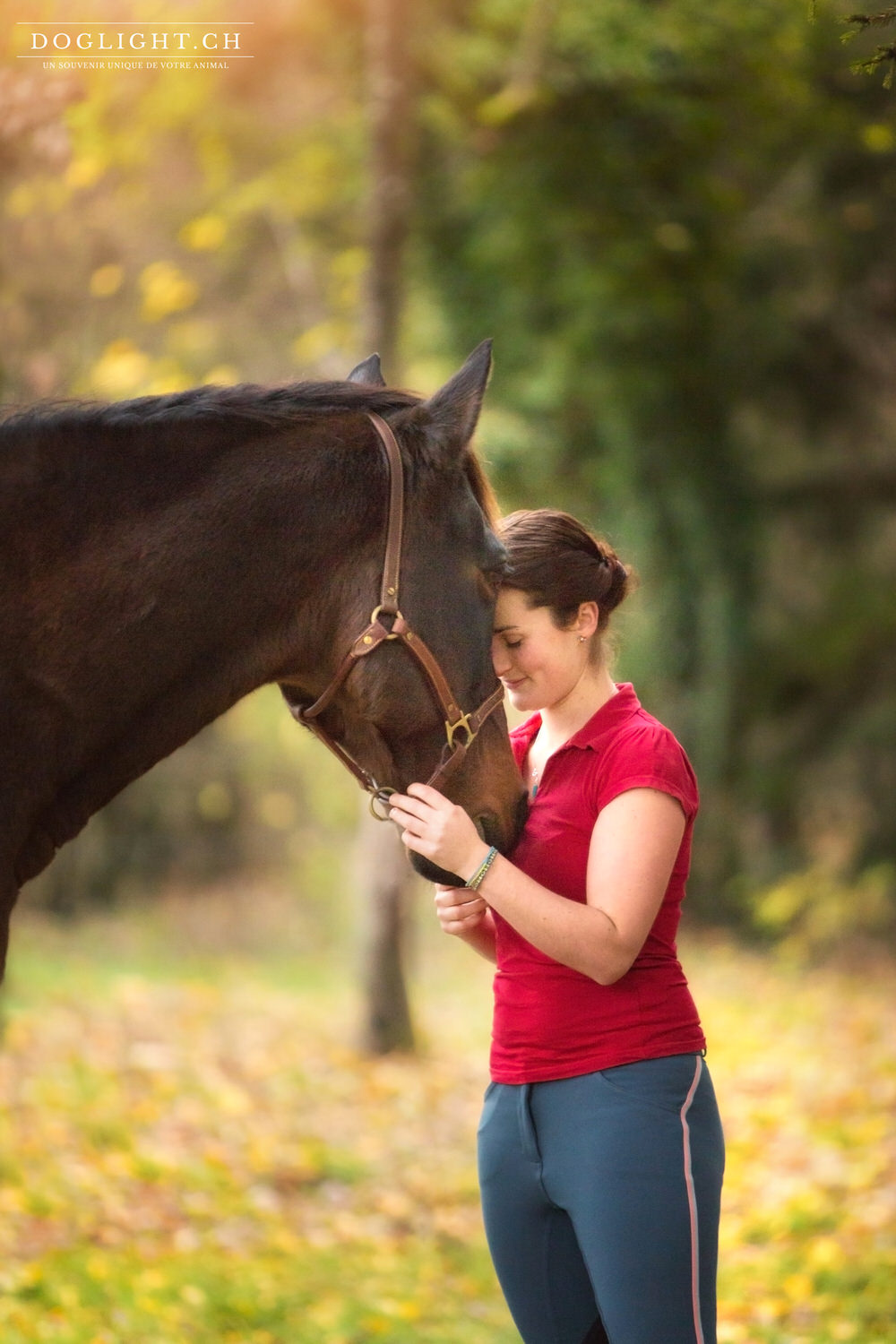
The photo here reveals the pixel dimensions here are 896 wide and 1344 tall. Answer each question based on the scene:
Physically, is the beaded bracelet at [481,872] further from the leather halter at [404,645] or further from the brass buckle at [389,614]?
the brass buckle at [389,614]

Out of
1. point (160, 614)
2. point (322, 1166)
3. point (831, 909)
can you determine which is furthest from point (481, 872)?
point (831, 909)

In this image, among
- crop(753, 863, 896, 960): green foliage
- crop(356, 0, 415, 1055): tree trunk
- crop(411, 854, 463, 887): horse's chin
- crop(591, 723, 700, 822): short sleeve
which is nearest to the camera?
crop(591, 723, 700, 822): short sleeve

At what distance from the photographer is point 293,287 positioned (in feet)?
32.5

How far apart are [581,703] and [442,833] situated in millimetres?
466

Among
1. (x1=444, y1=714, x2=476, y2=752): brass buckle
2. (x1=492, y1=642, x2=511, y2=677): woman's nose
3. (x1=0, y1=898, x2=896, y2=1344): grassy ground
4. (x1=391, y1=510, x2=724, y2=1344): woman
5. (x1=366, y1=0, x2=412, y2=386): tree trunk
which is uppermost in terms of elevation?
(x1=366, y1=0, x2=412, y2=386): tree trunk

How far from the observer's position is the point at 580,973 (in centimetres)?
206

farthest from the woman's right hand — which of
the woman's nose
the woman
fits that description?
the woman's nose

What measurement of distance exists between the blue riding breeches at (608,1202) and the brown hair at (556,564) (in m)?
0.87

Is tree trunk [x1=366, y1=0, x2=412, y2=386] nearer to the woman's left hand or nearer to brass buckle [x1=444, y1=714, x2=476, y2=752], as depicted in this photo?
brass buckle [x1=444, y1=714, x2=476, y2=752]

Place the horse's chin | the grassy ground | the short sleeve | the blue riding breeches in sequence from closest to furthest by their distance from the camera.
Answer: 1. the blue riding breeches
2. the short sleeve
3. the horse's chin
4. the grassy ground

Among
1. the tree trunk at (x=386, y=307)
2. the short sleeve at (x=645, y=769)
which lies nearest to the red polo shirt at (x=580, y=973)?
the short sleeve at (x=645, y=769)

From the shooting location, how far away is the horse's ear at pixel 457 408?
6.73 ft

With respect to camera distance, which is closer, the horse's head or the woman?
the woman

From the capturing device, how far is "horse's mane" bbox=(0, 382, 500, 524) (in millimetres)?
1955
